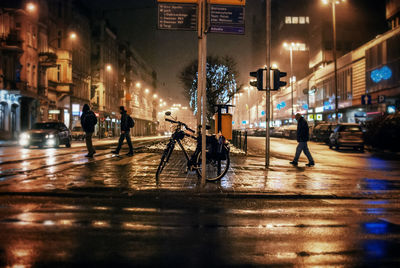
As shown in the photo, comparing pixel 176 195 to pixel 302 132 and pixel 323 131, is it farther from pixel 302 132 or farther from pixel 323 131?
pixel 323 131

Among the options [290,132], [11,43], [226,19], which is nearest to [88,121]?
[226,19]

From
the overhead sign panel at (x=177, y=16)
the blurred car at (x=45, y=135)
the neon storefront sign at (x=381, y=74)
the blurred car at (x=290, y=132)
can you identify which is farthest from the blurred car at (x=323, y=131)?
the overhead sign panel at (x=177, y=16)

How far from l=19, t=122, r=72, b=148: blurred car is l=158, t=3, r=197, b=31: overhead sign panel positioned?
17001 mm

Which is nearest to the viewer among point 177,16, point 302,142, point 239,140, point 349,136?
point 177,16

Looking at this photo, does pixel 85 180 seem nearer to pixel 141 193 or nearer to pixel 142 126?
pixel 141 193

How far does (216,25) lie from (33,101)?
39.8m

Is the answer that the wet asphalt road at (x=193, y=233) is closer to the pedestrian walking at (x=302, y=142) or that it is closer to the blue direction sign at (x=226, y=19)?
the blue direction sign at (x=226, y=19)

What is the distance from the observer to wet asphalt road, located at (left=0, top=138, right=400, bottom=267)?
3814 millimetres

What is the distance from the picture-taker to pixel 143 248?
13.3 ft

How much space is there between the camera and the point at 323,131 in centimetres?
3606

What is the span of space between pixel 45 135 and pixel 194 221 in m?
20.1

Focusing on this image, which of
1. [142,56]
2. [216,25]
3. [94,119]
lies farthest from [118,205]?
[142,56]

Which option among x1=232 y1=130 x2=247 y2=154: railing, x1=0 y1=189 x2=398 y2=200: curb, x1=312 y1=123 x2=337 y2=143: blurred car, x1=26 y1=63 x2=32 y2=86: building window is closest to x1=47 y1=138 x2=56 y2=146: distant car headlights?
x1=232 y1=130 x2=247 y2=154: railing

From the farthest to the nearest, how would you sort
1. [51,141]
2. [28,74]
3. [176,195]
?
[28,74] → [51,141] → [176,195]
